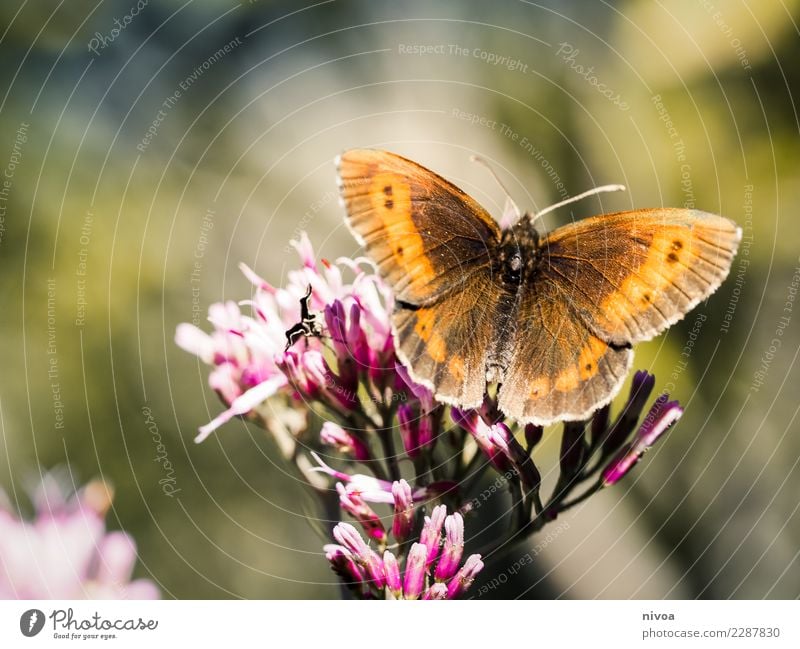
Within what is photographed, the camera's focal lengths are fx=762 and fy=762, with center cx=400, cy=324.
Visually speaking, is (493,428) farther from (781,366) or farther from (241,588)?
(781,366)

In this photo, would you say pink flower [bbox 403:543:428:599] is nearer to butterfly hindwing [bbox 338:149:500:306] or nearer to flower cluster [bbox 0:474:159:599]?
butterfly hindwing [bbox 338:149:500:306]
